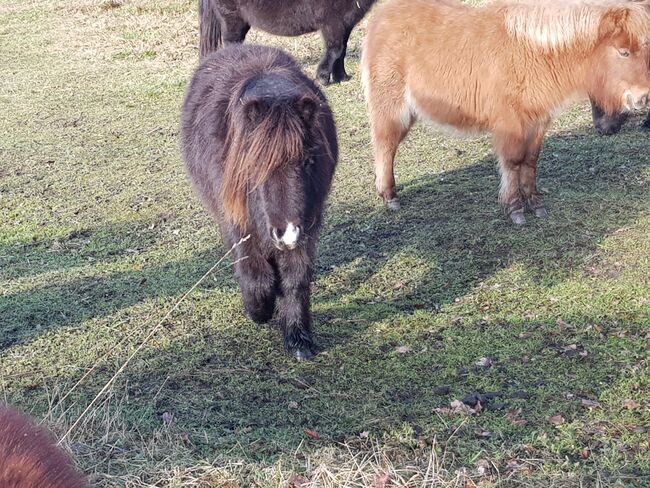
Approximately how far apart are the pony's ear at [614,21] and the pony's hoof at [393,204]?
6.65ft

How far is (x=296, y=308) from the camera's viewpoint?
14.9ft

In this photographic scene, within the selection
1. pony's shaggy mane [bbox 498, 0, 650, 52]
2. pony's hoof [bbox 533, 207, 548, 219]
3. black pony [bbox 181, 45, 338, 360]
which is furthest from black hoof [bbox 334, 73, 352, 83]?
black pony [bbox 181, 45, 338, 360]

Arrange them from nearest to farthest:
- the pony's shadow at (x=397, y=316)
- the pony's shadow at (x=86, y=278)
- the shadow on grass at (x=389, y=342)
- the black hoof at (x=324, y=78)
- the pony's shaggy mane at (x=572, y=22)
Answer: the shadow on grass at (x=389, y=342), the pony's shadow at (x=397, y=316), the pony's shadow at (x=86, y=278), the pony's shaggy mane at (x=572, y=22), the black hoof at (x=324, y=78)

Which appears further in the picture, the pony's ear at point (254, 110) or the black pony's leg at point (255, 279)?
the black pony's leg at point (255, 279)

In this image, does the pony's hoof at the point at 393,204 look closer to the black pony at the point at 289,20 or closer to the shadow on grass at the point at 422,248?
the shadow on grass at the point at 422,248

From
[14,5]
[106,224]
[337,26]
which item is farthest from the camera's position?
[14,5]

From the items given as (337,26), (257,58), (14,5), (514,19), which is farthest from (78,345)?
(14,5)

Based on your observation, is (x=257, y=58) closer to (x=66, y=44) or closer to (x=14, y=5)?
(x=66, y=44)

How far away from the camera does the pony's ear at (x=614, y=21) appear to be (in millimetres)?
5680

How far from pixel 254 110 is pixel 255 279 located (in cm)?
101

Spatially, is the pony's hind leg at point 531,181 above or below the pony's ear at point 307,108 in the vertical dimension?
below

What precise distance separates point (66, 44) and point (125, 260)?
8211mm

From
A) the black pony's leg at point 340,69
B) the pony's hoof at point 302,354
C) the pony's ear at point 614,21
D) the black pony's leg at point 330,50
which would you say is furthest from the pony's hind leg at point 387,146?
the black pony's leg at point 340,69

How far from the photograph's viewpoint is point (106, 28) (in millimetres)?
13422
